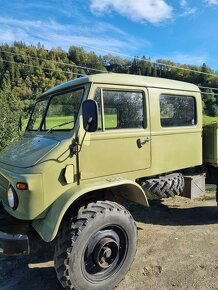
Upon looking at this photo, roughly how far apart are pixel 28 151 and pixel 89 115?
96 centimetres

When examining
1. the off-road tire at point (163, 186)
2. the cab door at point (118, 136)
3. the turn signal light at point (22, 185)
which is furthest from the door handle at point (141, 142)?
the turn signal light at point (22, 185)

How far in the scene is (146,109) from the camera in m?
4.13

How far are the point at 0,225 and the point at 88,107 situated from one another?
1.75 metres

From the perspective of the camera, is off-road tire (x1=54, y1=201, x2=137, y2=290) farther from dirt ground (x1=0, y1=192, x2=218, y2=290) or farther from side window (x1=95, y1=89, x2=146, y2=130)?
side window (x1=95, y1=89, x2=146, y2=130)

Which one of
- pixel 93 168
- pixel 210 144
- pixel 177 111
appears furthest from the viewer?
pixel 210 144

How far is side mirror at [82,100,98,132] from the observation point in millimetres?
3137

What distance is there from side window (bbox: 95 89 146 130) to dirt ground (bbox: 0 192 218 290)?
1832 mm

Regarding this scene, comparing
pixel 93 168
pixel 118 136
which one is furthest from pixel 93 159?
pixel 118 136

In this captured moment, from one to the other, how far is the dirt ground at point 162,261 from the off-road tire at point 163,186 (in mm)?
762

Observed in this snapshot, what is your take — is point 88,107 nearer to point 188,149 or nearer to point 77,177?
point 77,177

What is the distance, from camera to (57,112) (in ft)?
13.6

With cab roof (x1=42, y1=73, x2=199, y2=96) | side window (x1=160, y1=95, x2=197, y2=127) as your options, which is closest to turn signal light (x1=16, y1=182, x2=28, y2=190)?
cab roof (x1=42, y1=73, x2=199, y2=96)

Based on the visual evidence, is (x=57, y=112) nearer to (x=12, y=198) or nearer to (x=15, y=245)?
(x=12, y=198)

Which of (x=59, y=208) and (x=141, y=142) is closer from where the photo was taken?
(x=59, y=208)
